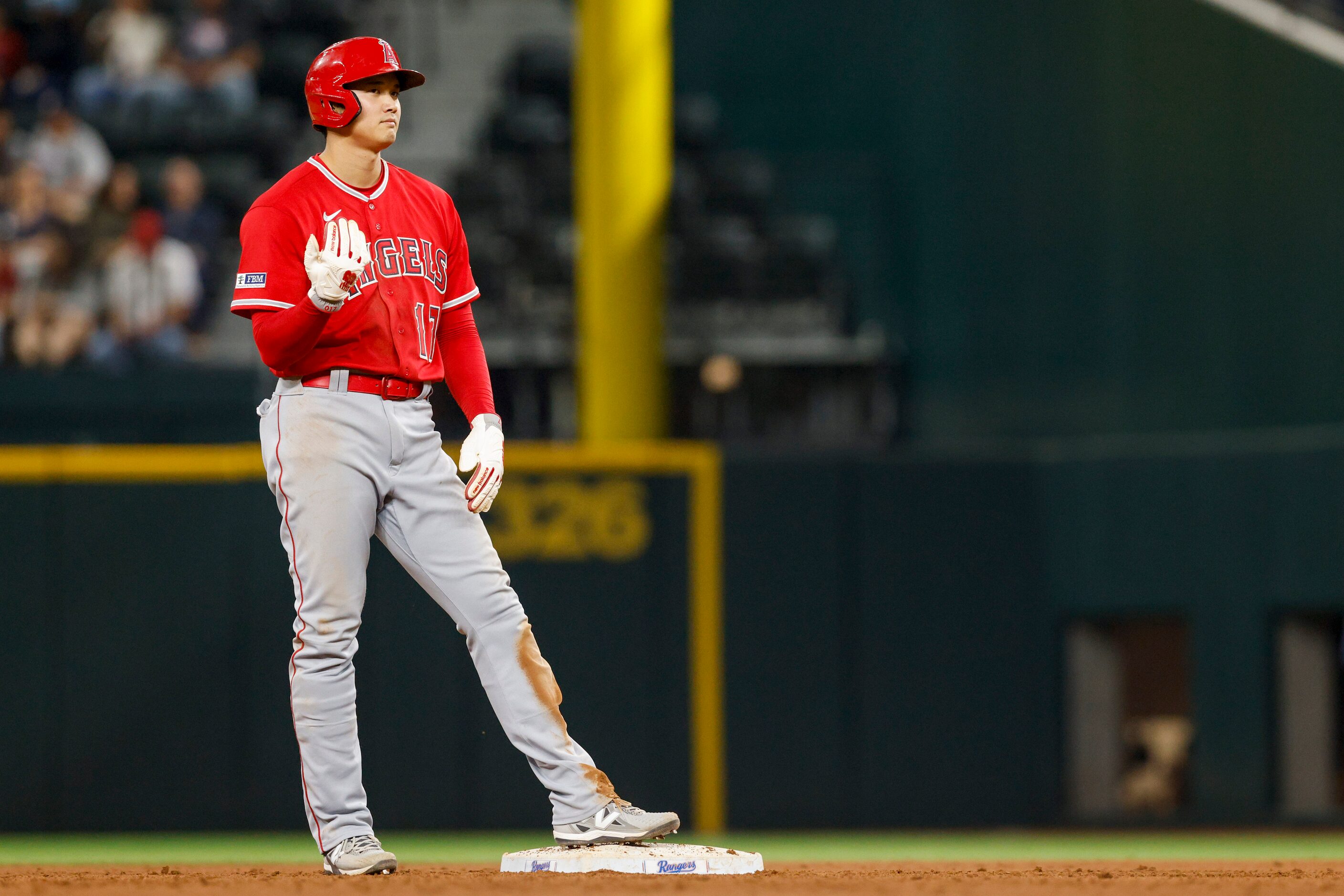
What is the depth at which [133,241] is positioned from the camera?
10359 millimetres

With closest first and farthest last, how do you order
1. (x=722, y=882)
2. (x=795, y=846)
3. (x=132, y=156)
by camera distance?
(x=722, y=882), (x=795, y=846), (x=132, y=156)

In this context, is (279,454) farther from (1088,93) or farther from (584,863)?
(1088,93)

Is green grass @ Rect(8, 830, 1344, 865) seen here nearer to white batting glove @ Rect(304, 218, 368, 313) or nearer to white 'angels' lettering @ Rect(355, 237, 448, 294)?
white 'angels' lettering @ Rect(355, 237, 448, 294)

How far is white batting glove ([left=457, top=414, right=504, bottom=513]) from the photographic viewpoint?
487 centimetres

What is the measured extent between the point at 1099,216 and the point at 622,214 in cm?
237

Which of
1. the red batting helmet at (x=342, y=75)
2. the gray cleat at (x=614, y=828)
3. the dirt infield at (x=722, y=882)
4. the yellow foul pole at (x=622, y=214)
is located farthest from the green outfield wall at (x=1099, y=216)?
the red batting helmet at (x=342, y=75)

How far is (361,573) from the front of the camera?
4.84m

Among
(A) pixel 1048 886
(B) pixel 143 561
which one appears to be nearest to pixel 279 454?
(A) pixel 1048 886

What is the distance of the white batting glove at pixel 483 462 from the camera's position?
4.87 m

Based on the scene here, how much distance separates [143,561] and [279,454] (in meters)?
4.54

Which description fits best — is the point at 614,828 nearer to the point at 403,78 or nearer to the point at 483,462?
the point at 483,462

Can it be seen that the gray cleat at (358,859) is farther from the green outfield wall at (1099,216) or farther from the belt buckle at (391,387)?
the green outfield wall at (1099,216)

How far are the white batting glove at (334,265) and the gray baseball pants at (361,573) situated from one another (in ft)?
0.95

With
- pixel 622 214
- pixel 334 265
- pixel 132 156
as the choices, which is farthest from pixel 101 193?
pixel 334 265
